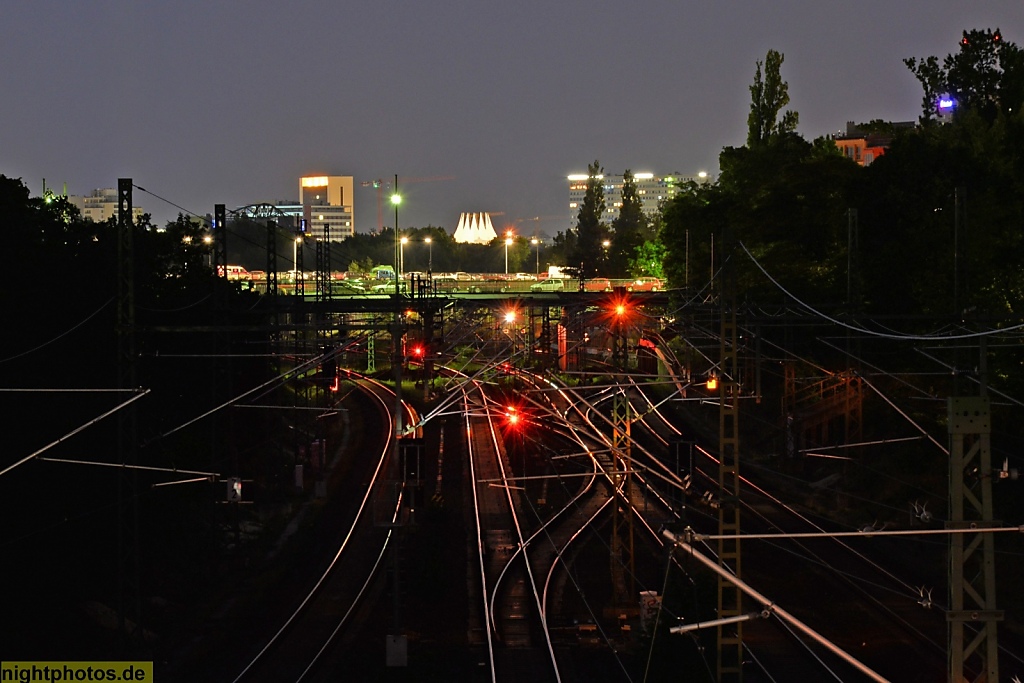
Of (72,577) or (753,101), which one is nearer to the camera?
(72,577)

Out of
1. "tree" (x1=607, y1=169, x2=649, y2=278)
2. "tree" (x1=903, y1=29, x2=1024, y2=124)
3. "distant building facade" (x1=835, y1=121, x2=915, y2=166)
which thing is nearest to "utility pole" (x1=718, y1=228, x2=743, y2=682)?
"tree" (x1=903, y1=29, x2=1024, y2=124)

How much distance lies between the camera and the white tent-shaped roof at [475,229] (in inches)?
6161

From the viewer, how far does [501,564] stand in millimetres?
23062

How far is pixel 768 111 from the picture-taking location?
52625mm

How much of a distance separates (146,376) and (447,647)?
367 inches

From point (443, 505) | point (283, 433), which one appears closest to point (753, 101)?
point (283, 433)

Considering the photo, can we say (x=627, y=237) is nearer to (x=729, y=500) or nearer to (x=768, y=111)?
(x=768, y=111)

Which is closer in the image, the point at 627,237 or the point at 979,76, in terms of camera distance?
the point at 979,76

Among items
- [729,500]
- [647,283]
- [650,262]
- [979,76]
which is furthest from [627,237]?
[729,500]

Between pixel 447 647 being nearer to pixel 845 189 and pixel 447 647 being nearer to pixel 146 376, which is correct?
pixel 146 376

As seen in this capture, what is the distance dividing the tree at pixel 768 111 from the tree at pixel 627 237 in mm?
19124

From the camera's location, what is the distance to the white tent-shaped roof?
6161 inches

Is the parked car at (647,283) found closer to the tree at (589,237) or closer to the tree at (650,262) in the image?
the tree at (650,262)

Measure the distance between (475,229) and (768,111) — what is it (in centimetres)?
10700
